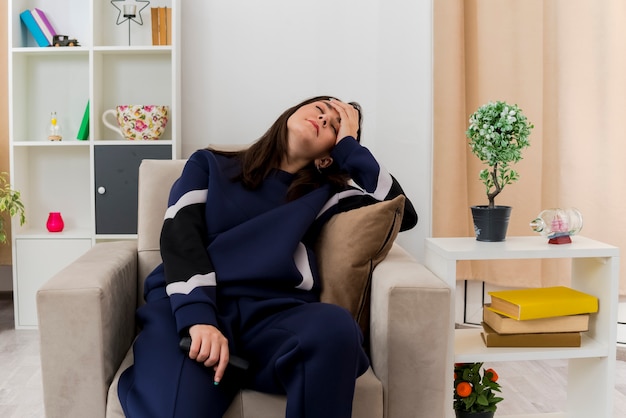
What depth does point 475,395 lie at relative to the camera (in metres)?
1.89

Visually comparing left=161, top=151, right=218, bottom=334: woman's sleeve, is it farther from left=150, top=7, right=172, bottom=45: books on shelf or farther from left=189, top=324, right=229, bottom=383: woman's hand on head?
left=150, top=7, right=172, bottom=45: books on shelf

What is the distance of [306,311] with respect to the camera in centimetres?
142

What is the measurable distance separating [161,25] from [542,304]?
1.89m

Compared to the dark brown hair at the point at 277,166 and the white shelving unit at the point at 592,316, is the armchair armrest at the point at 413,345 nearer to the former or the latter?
the white shelving unit at the point at 592,316

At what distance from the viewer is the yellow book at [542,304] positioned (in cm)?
177

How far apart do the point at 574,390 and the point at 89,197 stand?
2136 millimetres

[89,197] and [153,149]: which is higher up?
[153,149]

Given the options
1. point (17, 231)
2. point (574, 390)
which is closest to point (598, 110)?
point (574, 390)

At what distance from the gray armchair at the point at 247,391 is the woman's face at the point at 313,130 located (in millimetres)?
363

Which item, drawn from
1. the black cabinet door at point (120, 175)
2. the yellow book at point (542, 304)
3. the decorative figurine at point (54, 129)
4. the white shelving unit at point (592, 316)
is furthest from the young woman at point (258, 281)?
the decorative figurine at point (54, 129)

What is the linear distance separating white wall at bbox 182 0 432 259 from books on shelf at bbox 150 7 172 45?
0.34 feet

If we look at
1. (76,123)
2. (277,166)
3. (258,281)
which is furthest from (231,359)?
(76,123)

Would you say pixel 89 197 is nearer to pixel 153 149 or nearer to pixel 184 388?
pixel 153 149

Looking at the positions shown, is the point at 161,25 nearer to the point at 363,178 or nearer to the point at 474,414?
the point at 363,178
